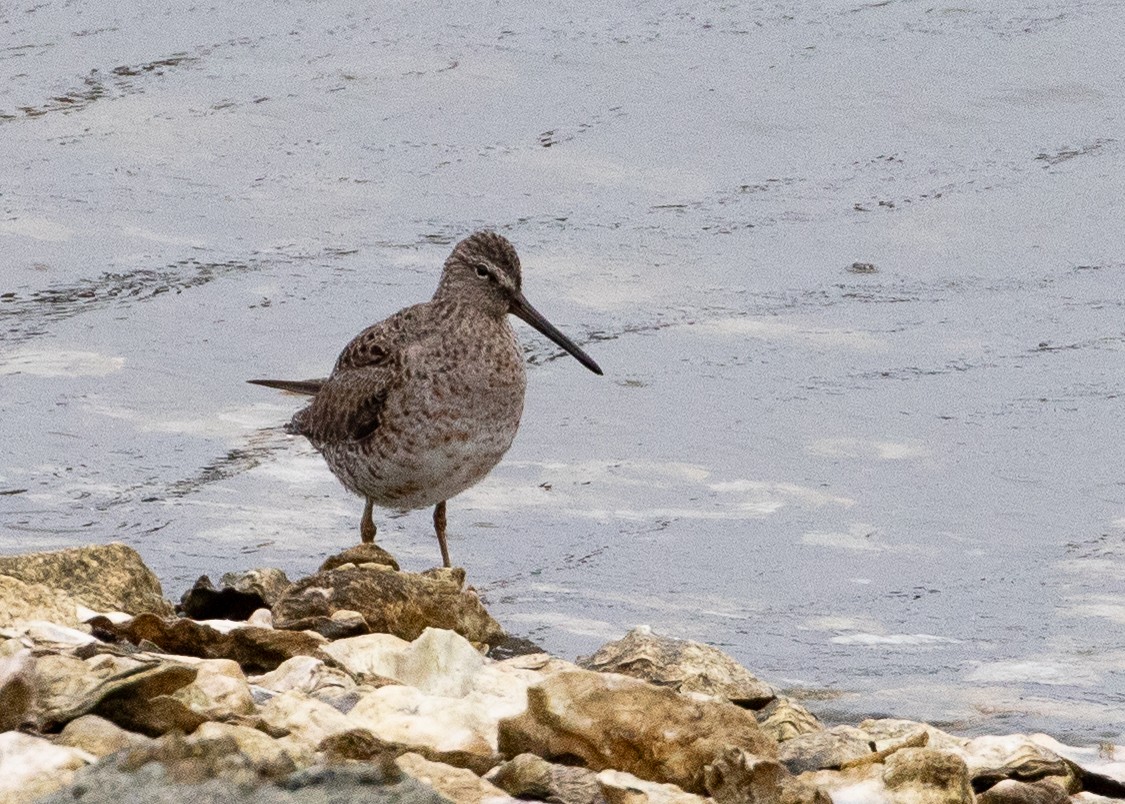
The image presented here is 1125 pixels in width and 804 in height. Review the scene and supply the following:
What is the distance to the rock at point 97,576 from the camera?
611 cm

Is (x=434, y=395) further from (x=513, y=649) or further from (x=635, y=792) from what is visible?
(x=635, y=792)

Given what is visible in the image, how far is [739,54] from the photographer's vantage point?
13.7 metres

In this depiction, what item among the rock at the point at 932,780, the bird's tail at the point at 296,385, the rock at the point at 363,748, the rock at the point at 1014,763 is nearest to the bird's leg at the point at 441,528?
the bird's tail at the point at 296,385

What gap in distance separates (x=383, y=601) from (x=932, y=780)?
2.15 m

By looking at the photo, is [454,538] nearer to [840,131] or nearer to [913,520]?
[913,520]

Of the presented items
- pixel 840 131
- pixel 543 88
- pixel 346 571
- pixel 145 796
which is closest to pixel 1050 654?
pixel 346 571

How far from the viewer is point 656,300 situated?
10.8 m

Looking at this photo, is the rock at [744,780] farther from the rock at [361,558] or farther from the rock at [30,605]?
the rock at [361,558]

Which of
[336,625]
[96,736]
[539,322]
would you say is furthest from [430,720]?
[539,322]

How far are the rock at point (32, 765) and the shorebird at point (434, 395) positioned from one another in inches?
154

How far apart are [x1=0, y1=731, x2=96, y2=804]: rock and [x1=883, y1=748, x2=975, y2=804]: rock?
1922 mm

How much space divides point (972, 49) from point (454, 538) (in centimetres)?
687

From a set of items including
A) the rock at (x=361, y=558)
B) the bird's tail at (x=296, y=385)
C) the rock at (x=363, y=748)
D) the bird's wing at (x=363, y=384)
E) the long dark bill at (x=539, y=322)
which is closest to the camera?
the rock at (x=363, y=748)

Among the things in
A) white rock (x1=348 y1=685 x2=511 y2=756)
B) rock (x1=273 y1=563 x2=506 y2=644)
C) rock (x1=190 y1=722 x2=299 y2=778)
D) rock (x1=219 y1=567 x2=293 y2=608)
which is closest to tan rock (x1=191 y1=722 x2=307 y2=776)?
rock (x1=190 y1=722 x2=299 y2=778)
